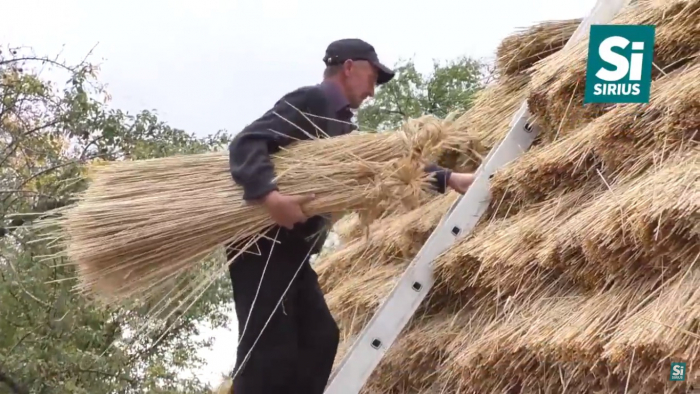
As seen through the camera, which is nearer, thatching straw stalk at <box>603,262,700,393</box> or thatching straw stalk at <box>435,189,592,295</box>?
thatching straw stalk at <box>603,262,700,393</box>

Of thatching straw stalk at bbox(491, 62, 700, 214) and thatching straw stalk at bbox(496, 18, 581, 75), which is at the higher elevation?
thatching straw stalk at bbox(496, 18, 581, 75)

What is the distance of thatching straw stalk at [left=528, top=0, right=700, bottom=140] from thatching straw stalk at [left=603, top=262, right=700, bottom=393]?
549 millimetres

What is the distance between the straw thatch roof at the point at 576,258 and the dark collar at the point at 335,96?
26 centimetres

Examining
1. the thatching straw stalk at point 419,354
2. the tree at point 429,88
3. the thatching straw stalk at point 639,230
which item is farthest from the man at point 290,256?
the tree at point 429,88

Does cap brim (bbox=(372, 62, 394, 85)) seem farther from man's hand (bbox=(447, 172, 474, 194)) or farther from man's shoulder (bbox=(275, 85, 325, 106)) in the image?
man's hand (bbox=(447, 172, 474, 194))

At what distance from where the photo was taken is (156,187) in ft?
6.58

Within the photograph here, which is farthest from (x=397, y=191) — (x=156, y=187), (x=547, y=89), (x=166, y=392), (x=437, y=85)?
(x=437, y=85)

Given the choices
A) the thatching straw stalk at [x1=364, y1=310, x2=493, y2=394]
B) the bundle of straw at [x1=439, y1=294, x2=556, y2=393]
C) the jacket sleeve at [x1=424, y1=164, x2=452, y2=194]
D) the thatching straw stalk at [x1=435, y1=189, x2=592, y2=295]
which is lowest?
the thatching straw stalk at [x1=364, y1=310, x2=493, y2=394]

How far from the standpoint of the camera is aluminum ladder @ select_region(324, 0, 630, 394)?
1945mm

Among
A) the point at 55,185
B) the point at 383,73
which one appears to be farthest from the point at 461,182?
the point at 55,185

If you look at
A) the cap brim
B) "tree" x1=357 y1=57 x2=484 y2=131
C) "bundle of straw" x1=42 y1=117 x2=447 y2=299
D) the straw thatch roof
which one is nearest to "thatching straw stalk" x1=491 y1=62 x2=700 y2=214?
the straw thatch roof

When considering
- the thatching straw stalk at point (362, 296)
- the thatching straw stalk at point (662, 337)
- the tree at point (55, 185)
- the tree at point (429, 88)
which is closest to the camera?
the thatching straw stalk at point (662, 337)

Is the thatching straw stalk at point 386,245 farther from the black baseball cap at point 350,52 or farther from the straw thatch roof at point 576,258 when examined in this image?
the black baseball cap at point 350,52

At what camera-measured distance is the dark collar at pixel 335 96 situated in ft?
6.63
